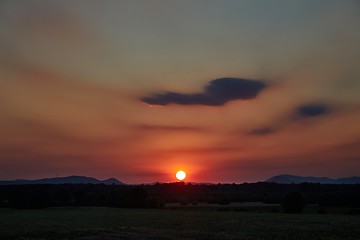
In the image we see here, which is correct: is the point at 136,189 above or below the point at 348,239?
above

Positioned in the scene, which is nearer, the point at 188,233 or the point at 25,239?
the point at 25,239

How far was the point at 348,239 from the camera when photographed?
45.5 metres

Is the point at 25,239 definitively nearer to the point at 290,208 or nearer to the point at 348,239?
the point at 348,239

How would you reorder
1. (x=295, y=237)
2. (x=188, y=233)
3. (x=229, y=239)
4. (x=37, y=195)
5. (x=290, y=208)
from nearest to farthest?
(x=229, y=239) → (x=295, y=237) → (x=188, y=233) → (x=290, y=208) → (x=37, y=195)

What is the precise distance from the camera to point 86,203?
538 ft

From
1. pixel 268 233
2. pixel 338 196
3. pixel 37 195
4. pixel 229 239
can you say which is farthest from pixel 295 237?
pixel 37 195

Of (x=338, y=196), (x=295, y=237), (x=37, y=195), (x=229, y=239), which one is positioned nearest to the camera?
(x=229, y=239)

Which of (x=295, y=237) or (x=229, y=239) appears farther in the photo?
(x=295, y=237)

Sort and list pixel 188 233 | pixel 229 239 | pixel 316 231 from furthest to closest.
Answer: pixel 316 231
pixel 188 233
pixel 229 239

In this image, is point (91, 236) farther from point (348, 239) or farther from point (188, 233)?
point (348, 239)

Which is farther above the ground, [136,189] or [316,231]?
[136,189]

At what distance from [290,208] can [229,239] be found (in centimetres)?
7226

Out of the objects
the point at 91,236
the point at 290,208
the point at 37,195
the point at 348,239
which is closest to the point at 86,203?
the point at 37,195

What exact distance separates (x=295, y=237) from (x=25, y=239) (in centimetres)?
2770
